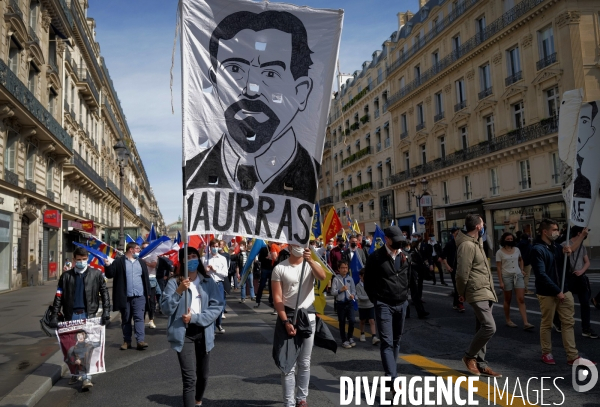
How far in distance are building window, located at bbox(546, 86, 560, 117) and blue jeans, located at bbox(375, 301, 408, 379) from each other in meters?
24.4

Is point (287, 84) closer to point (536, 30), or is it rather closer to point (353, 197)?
point (536, 30)

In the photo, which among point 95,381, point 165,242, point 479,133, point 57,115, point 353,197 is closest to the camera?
point 95,381

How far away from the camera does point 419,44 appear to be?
128 ft

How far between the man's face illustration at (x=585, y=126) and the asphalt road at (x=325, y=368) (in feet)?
9.19

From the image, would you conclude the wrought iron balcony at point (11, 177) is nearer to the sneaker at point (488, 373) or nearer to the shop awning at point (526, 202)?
the sneaker at point (488, 373)

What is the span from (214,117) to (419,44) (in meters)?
37.9

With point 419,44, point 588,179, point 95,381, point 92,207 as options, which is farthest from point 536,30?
point 92,207

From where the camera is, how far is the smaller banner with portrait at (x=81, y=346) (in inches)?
228

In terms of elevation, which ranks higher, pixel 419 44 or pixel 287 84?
pixel 419 44

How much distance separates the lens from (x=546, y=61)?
87.0 ft

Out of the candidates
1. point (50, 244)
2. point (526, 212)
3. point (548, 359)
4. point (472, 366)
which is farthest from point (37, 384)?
point (526, 212)

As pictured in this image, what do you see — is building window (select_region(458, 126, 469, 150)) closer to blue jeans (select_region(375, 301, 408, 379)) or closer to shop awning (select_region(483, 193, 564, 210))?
shop awning (select_region(483, 193, 564, 210))

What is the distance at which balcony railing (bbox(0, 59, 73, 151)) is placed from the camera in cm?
1807

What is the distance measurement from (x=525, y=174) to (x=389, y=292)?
2628 cm
